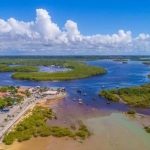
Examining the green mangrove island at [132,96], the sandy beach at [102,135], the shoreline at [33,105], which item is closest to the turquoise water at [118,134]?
the sandy beach at [102,135]

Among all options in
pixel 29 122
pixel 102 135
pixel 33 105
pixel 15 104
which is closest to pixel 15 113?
pixel 29 122

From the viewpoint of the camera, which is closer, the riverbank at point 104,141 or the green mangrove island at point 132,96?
the riverbank at point 104,141

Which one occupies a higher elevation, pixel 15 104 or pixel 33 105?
pixel 15 104

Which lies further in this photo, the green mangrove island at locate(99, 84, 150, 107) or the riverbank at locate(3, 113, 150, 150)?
the green mangrove island at locate(99, 84, 150, 107)

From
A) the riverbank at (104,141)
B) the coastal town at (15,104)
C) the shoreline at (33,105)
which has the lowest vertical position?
the riverbank at (104,141)

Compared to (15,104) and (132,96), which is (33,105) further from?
(132,96)

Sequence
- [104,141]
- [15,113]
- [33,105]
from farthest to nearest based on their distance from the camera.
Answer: [33,105] → [15,113] → [104,141]

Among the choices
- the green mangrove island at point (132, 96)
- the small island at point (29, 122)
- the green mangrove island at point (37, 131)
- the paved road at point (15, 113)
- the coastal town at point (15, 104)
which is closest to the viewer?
the green mangrove island at point (37, 131)

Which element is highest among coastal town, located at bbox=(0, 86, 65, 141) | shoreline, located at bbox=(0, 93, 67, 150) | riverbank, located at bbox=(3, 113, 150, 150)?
coastal town, located at bbox=(0, 86, 65, 141)

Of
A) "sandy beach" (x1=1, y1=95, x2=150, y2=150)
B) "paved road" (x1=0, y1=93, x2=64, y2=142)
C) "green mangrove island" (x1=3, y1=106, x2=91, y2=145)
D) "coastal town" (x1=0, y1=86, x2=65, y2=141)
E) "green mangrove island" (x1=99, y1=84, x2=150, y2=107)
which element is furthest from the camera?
"green mangrove island" (x1=99, y1=84, x2=150, y2=107)

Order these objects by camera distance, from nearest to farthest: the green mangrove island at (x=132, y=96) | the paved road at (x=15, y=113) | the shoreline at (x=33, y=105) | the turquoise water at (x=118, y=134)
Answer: the turquoise water at (x=118, y=134) → the paved road at (x=15, y=113) → the shoreline at (x=33, y=105) → the green mangrove island at (x=132, y=96)

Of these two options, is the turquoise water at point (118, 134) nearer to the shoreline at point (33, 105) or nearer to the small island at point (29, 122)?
the small island at point (29, 122)

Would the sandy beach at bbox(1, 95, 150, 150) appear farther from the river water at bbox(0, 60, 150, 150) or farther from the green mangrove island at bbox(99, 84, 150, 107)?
the green mangrove island at bbox(99, 84, 150, 107)

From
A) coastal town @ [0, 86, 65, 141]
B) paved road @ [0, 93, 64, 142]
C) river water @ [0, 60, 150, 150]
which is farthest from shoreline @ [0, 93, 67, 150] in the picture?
river water @ [0, 60, 150, 150]
